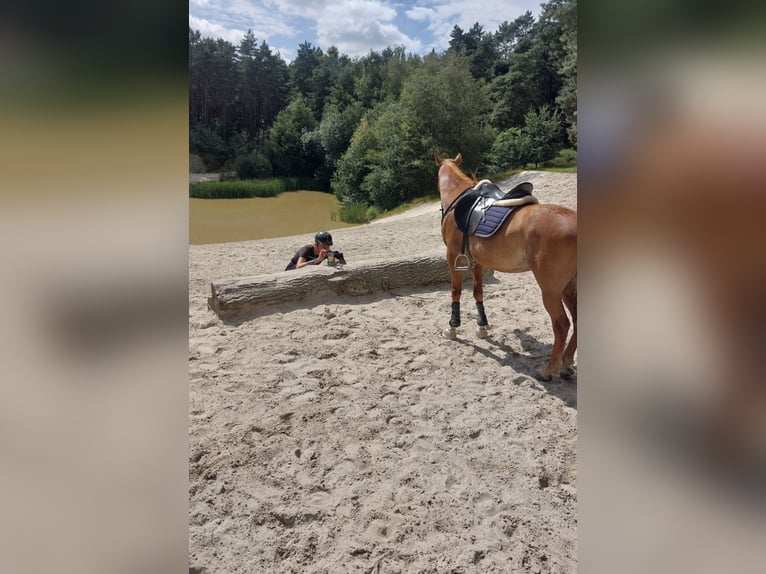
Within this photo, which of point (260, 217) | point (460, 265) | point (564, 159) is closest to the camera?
point (460, 265)

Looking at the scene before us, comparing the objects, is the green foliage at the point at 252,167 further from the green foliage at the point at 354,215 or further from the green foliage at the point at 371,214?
the green foliage at the point at 371,214

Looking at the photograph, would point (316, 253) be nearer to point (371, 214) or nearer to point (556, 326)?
point (556, 326)

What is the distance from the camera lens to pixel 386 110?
27328 millimetres

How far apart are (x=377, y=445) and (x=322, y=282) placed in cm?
279

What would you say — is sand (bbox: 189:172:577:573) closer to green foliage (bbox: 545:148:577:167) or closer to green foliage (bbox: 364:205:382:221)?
green foliage (bbox: 364:205:382:221)

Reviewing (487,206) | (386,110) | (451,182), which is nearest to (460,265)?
(487,206)

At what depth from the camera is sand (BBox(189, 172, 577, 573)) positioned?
222cm
